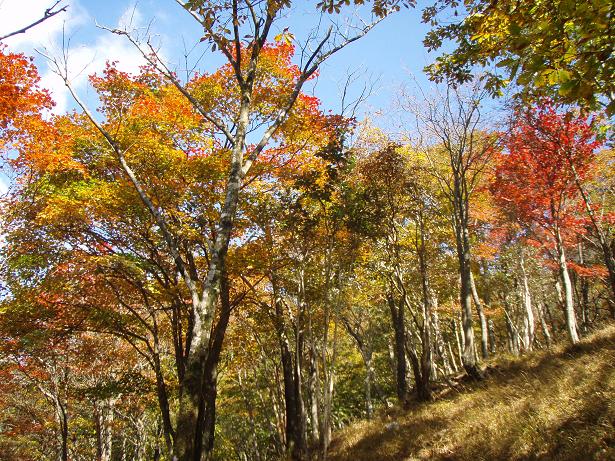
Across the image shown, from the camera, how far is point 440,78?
254 inches

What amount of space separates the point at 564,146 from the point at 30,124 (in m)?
17.4

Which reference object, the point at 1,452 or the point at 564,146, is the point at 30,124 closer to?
the point at 564,146

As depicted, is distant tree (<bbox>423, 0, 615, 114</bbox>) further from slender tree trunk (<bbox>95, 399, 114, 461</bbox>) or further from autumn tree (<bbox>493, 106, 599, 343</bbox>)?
slender tree trunk (<bbox>95, 399, 114, 461</bbox>)

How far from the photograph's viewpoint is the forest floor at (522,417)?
551cm

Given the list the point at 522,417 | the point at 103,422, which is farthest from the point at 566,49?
the point at 103,422

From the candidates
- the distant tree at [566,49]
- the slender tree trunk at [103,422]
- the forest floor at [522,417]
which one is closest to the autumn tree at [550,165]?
the forest floor at [522,417]

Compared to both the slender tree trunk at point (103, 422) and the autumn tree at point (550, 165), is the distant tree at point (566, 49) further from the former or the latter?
the slender tree trunk at point (103, 422)

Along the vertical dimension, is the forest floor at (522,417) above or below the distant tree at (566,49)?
below

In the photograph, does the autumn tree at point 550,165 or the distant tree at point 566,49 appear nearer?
the distant tree at point 566,49

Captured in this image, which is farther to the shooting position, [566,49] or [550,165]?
[550,165]

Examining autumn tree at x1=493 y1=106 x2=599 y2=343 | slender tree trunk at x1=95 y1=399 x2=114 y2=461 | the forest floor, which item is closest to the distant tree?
the forest floor

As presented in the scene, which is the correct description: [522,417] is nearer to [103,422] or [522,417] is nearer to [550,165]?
[550,165]

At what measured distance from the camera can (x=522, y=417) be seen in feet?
22.2

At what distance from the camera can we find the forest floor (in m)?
5.51
